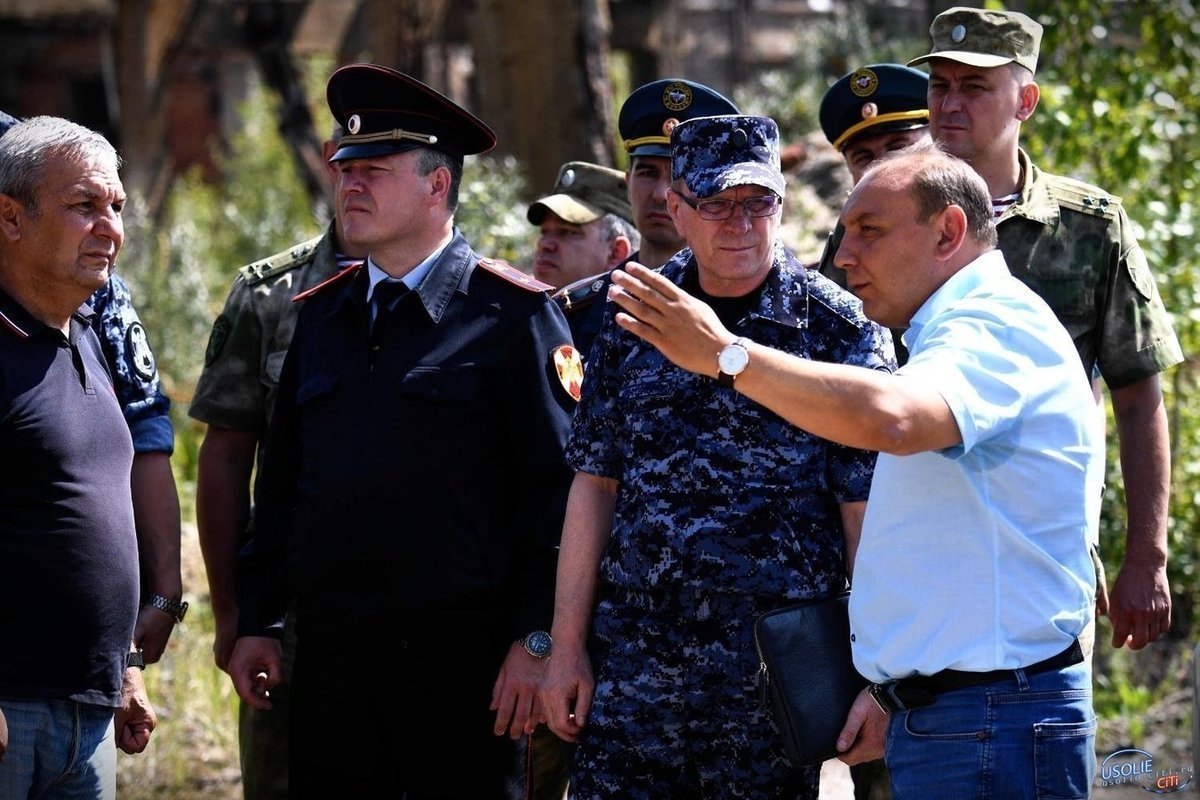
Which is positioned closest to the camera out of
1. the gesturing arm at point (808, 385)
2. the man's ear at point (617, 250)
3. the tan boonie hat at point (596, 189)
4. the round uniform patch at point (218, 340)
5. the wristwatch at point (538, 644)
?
the gesturing arm at point (808, 385)

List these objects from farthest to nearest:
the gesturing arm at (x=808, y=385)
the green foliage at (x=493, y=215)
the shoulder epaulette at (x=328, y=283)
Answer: the green foliage at (x=493, y=215) < the shoulder epaulette at (x=328, y=283) < the gesturing arm at (x=808, y=385)

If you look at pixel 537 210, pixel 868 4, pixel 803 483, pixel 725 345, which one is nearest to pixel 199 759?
pixel 537 210

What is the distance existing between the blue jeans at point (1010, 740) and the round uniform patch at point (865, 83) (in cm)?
232

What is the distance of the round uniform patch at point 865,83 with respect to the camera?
4637 millimetres

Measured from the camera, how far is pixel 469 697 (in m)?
3.63

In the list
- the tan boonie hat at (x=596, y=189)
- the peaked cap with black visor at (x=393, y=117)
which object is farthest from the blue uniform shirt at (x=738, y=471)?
the tan boonie hat at (x=596, y=189)

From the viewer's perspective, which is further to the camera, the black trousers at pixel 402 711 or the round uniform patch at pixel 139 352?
the round uniform patch at pixel 139 352

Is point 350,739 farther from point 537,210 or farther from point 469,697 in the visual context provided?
point 537,210

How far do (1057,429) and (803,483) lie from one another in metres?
0.68

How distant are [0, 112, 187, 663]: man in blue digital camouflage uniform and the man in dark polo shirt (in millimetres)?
233

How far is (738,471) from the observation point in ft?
10.7

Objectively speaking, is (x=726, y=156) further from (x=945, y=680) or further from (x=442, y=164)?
(x=945, y=680)

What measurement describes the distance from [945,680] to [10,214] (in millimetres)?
2212

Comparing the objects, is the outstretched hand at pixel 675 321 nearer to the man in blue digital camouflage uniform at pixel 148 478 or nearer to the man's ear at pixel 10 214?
the man's ear at pixel 10 214
